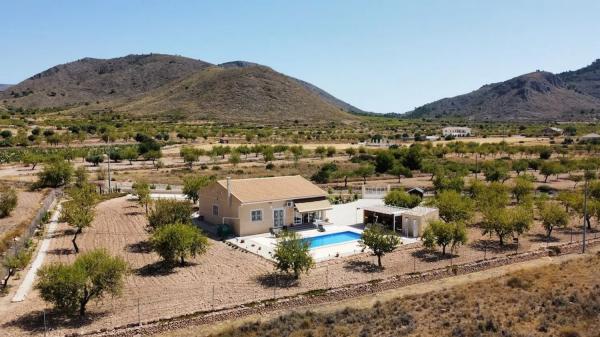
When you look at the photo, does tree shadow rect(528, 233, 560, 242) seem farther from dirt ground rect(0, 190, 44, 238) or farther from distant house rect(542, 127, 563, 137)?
distant house rect(542, 127, 563, 137)

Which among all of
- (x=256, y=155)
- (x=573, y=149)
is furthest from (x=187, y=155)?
(x=573, y=149)

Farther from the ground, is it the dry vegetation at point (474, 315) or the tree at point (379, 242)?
the tree at point (379, 242)

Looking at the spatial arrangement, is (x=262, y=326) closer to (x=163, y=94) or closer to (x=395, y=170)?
(x=395, y=170)

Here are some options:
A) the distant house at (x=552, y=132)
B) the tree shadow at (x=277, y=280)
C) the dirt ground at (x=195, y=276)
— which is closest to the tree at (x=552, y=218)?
the dirt ground at (x=195, y=276)

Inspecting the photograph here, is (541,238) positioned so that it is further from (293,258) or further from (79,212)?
(79,212)

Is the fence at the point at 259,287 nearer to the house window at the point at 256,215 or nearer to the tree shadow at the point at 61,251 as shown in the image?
the tree shadow at the point at 61,251

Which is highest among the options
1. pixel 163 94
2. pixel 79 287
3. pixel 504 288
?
pixel 163 94

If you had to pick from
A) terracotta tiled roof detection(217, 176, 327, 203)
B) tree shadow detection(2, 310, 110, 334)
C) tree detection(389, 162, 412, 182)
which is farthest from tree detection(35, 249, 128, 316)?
tree detection(389, 162, 412, 182)
